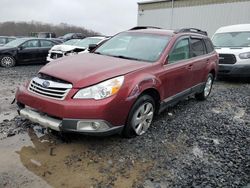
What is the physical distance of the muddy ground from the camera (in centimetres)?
335

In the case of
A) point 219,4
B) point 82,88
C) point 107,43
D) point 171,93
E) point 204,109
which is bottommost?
point 204,109

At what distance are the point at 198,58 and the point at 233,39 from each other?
209 inches

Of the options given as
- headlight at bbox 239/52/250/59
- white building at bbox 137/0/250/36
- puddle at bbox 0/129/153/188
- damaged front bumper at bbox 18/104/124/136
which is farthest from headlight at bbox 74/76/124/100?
white building at bbox 137/0/250/36

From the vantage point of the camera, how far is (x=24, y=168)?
3.47 metres

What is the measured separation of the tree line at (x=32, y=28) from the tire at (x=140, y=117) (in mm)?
47101

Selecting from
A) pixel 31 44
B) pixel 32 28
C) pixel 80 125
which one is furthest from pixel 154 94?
pixel 32 28

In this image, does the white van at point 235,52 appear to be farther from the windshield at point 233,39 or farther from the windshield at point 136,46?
the windshield at point 136,46

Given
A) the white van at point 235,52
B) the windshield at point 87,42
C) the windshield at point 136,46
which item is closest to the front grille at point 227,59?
the white van at point 235,52

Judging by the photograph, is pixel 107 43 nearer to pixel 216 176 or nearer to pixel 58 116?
pixel 58 116

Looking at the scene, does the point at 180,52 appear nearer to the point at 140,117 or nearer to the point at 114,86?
the point at 140,117

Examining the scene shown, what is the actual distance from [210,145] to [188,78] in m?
1.62

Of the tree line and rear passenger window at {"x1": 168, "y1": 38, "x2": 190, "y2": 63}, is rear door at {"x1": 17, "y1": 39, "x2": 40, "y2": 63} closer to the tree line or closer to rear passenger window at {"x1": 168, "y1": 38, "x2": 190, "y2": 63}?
rear passenger window at {"x1": 168, "y1": 38, "x2": 190, "y2": 63}

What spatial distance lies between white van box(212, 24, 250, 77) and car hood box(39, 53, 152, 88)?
618cm

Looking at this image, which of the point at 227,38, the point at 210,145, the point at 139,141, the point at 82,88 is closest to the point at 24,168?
the point at 82,88
